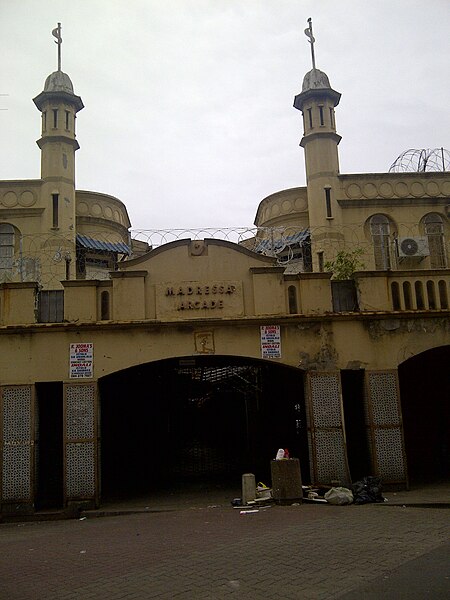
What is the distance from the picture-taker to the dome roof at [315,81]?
2489 centimetres

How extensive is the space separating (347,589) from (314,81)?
22554 mm

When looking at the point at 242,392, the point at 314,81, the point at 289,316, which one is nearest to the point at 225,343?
the point at 289,316

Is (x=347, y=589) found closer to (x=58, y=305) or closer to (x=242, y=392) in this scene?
(x=58, y=305)

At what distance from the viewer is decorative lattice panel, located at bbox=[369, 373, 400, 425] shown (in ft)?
43.7

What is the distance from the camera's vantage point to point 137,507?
13.0 m

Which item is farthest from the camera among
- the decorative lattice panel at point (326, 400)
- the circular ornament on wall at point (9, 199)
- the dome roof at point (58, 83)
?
the dome roof at point (58, 83)

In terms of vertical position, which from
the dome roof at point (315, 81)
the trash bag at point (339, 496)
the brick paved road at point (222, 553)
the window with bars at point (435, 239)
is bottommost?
the brick paved road at point (222, 553)

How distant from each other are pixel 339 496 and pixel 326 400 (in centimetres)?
225

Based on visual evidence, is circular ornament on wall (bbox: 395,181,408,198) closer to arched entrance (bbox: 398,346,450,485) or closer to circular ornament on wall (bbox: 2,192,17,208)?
arched entrance (bbox: 398,346,450,485)

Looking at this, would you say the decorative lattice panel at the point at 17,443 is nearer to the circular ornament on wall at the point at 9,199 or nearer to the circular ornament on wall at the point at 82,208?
the circular ornament on wall at the point at 9,199

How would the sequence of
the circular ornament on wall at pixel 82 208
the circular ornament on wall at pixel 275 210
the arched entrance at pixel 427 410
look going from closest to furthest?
the arched entrance at pixel 427 410
the circular ornament on wall at pixel 82 208
the circular ornament on wall at pixel 275 210

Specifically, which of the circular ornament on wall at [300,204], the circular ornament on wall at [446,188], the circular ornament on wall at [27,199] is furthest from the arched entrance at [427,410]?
the circular ornament on wall at [27,199]

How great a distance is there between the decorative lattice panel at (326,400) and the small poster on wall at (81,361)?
16.1ft

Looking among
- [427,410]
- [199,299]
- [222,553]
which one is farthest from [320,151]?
[222,553]
